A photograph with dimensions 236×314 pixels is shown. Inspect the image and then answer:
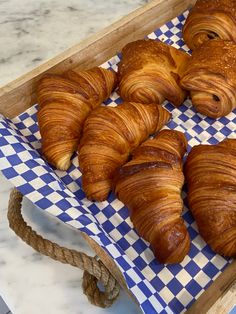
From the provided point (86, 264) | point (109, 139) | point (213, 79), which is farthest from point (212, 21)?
point (86, 264)

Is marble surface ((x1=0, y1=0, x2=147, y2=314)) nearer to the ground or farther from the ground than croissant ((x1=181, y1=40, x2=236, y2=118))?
nearer to the ground

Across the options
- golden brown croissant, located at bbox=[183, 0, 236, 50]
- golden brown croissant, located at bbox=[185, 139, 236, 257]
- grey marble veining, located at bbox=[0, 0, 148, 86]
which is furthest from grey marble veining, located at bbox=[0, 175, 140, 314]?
golden brown croissant, located at bbox=[183, 0, 236, 50]

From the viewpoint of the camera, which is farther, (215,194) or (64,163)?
(64,163)

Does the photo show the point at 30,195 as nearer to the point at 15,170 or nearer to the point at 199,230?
the point at 15,170

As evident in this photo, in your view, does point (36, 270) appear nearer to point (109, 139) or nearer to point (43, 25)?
point (109, 139)

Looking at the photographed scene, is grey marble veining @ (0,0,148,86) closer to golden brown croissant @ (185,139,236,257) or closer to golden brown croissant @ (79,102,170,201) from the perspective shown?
golden brown croissant @ (79,102,170,201)

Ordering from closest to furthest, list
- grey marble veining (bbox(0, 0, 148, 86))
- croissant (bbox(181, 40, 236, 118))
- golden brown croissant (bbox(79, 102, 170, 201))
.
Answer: golden brown croissant (bbox(79, 102, 170, 201)) → croissant (bbox(181, 40, 236, 118)) → grey marble veining (bbox(0, 0, 148, 86))

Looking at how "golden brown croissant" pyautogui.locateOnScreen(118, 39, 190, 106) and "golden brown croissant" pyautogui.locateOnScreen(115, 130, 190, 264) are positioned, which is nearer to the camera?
"golden brown croissant" pyautogui.locateOnScreen(115, 130, 190, 264)

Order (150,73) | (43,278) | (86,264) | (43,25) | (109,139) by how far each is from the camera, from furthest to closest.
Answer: (43,25), (150,73), (109,139), (43,278), (86,264)
